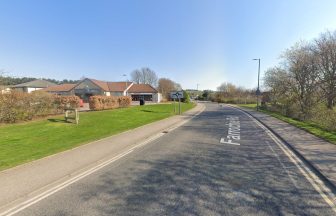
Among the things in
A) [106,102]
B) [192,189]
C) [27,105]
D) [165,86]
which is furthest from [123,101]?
[165,86]

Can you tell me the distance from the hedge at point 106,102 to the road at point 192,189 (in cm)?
1699

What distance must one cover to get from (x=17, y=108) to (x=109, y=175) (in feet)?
36.7

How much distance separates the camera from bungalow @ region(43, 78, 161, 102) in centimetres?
5831

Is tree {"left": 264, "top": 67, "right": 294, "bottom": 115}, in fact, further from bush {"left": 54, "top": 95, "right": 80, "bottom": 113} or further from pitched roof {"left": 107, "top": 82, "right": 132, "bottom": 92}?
pitched roof {"left": 107, "top": 82, "right": 132, "bottom": 92}

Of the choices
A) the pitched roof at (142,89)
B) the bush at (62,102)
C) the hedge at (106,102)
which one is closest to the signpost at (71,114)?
the bush at (62,102)

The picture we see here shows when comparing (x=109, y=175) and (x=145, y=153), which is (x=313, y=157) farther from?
(x=109, y=175)

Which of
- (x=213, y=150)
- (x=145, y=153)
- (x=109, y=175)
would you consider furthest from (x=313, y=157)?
(x=109, y=175)

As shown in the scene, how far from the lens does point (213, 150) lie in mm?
8648

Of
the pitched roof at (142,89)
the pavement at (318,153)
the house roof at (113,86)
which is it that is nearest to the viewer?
the pavement at (318,153)

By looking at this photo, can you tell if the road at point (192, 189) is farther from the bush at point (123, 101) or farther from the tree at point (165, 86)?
the tree at point (165, 86)

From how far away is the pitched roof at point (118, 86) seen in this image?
2487 inches

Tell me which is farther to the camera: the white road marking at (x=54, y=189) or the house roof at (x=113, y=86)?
the house roof at (x=113, y=86)

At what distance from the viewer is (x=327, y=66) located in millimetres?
23750

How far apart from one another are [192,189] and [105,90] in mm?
56582
